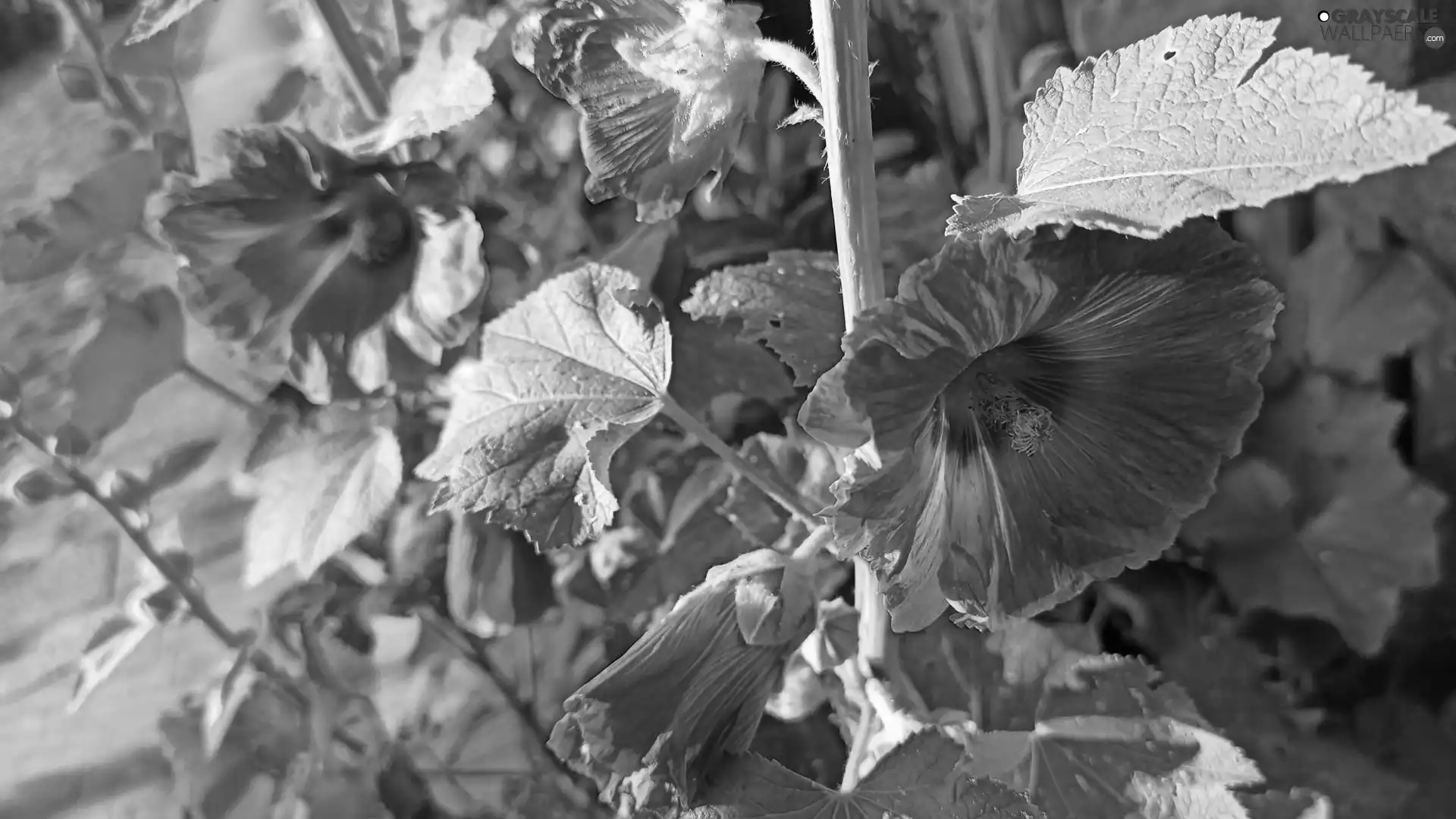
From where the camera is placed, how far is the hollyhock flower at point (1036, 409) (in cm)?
30

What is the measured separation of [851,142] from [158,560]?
0.62 m

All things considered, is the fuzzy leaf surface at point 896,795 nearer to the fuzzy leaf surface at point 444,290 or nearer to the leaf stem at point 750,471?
the leaf stem at point 750,471

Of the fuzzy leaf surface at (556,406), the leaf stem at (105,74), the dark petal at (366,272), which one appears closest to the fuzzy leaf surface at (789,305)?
the fuzzy leaf surface at (556,406)

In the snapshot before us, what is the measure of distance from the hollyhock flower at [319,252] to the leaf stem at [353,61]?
0.22ft

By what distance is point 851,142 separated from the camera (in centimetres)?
33

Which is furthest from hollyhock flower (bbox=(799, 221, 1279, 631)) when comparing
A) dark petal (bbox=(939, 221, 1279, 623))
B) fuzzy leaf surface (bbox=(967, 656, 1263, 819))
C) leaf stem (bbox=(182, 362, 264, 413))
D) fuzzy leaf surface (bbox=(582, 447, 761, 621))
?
leaf stem (bbox=(182, 362, 264, 413))

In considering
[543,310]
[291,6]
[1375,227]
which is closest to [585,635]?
[543,310]

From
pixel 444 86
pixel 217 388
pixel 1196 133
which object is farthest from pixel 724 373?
pixel 217 388

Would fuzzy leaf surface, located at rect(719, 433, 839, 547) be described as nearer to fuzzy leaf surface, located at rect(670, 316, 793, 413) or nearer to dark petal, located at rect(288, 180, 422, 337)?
fuzzy leaf surface, located at rect(670, 316, 793, 413)

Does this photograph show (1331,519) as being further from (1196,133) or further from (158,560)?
(158,560)

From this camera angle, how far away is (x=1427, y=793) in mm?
781

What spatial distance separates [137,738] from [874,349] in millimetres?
1180

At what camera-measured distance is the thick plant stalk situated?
1.04ft

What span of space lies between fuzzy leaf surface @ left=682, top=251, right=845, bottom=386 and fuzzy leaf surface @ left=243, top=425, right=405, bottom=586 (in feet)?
1.03
